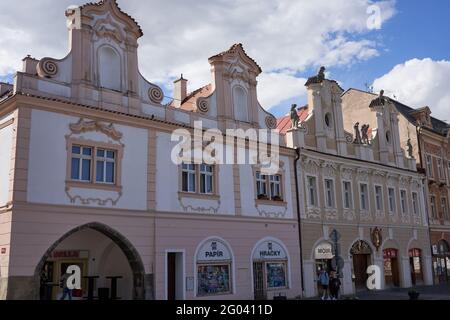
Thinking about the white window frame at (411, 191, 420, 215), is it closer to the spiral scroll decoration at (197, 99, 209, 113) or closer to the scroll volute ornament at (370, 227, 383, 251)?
the scroll volute ornament at (370, 227, 383, 251)

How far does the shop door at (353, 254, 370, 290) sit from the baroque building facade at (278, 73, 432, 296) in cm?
5

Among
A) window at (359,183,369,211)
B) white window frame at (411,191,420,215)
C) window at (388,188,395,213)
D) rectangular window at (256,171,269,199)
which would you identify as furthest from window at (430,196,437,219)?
rectangular window at (256,171,269,199)

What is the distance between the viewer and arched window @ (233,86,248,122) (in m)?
23.5

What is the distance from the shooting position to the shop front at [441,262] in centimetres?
3428

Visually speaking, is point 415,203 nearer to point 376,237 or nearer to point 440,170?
point 440,170

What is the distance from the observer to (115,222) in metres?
17.7

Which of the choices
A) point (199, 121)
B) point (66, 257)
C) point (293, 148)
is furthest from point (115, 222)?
point (293, 148)

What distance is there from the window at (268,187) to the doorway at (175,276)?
17.6 ft

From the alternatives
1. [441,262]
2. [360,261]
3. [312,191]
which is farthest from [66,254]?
[441,262]

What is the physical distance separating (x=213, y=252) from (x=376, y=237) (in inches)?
499

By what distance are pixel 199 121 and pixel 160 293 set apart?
734cm

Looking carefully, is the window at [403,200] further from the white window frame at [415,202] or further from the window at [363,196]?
the window at [363,196]

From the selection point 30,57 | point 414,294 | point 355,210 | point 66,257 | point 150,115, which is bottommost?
point 414,294
